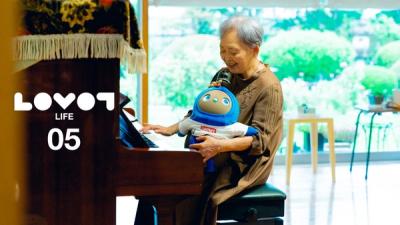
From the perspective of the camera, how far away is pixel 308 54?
6.04m

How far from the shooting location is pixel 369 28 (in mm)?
6211

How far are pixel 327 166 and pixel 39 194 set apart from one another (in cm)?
Answer: 447

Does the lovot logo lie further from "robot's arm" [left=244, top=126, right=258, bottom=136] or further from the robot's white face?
"robot's arm" [left=244, top=126, right=258, bottom=136]

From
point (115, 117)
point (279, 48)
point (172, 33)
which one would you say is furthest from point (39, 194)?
point (279, 48)

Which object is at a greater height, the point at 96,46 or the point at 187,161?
the point at 96,46

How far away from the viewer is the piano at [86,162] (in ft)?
5.81

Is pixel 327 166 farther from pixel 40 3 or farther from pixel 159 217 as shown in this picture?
pixel 40 3

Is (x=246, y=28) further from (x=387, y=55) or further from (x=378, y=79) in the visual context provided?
(x=387, y=55)

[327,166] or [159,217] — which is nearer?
[159,217]

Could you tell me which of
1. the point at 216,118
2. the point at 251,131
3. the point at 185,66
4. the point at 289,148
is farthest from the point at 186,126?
the point at 185,66

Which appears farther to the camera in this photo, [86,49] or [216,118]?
[216,118]

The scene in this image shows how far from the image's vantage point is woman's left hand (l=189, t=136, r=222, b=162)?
6.70 ft

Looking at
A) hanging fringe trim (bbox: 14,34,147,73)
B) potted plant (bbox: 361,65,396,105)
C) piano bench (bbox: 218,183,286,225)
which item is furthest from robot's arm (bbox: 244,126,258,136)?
potted plant (bbox: 361,65,396,105)

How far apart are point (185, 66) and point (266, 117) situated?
11.5ft
